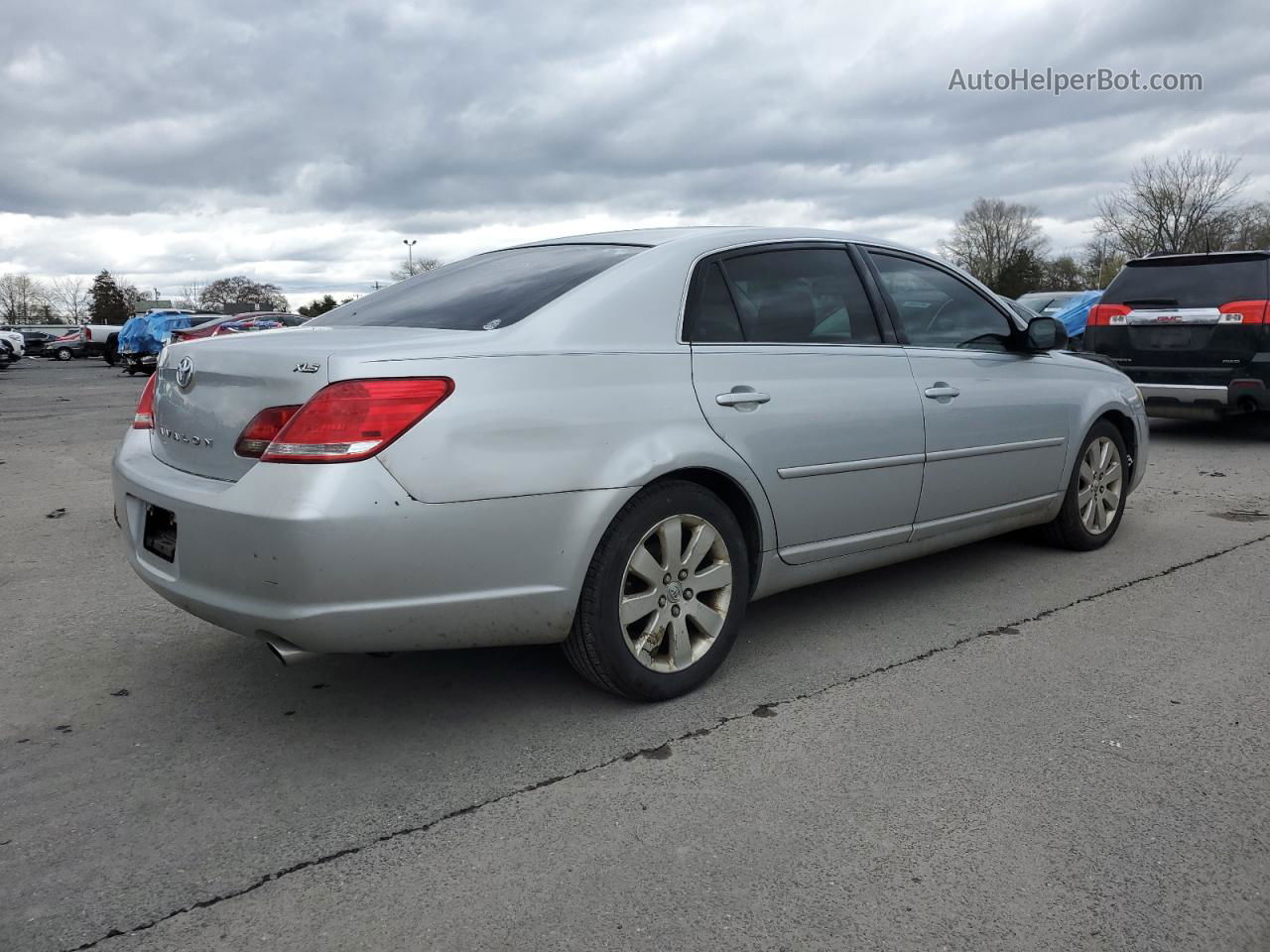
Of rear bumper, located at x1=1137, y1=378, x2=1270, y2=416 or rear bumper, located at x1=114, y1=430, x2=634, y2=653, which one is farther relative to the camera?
rear bumper, located at x1=1137, y1=378, x2=1270, y2=416

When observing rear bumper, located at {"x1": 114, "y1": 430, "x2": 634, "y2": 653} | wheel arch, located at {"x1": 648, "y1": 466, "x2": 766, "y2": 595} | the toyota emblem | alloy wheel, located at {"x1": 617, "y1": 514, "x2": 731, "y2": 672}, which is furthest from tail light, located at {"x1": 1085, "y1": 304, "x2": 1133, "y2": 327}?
the toyota emblem

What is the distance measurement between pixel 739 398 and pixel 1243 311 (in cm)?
735

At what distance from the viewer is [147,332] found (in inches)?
973

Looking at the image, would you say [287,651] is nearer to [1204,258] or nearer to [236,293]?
[1204,258]

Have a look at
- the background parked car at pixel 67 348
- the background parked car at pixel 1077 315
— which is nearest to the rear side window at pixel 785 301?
the background parked car at pixel 1077 315

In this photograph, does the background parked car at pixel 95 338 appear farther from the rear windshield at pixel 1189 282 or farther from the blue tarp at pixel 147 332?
the rear windshield at pixel 1189 282

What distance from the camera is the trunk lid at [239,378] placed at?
9.09 feet

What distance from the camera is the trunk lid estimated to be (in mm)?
2770

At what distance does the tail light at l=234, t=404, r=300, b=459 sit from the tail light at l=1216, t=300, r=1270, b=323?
8684 mm

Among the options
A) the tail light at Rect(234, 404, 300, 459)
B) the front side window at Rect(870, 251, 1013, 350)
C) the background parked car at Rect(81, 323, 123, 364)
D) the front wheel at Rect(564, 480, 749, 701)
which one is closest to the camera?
the tail light at Rect(234, 404, 300, 459)

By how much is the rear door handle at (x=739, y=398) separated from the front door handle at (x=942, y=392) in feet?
3.14

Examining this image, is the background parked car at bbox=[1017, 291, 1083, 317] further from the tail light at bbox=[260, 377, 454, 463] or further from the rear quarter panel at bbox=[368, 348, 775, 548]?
the tail light at bbox=[260, 377, 454, 463]

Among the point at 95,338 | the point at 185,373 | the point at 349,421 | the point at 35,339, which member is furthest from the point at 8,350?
the point at 349,421

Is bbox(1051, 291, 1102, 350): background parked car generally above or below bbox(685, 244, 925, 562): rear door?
above
